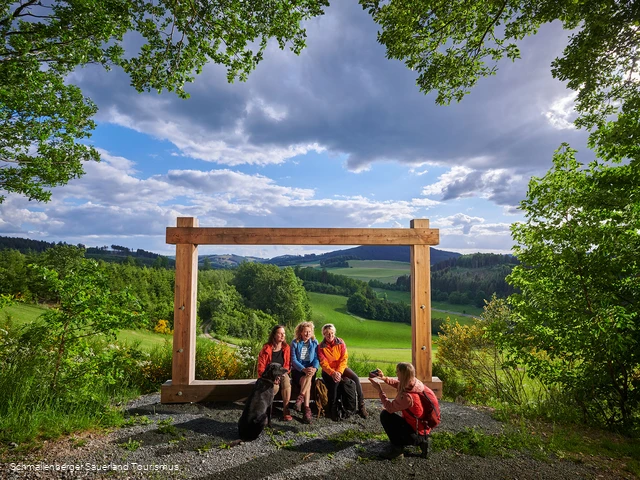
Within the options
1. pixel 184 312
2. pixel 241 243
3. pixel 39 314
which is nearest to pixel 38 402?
pixel 184 312

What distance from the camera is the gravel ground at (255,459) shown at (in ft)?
11.9

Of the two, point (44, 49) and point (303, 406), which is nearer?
point (303, 406)

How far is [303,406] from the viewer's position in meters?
5.31

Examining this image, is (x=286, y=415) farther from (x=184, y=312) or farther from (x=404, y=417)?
(x=184, y=312)

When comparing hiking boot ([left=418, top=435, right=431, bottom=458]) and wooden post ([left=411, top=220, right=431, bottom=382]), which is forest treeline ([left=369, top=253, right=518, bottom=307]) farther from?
hiking boot ([left=418, top=435, right=431, bottom=458])

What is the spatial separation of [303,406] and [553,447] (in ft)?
10.5

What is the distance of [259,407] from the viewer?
4508 millimetres

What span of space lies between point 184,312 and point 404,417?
3.89 metres

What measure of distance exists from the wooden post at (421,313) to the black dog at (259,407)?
268 centimetres

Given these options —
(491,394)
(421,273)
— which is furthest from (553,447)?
(491,394)

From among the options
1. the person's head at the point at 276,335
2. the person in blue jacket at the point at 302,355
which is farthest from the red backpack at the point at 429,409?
the person's head at the point at 276,335

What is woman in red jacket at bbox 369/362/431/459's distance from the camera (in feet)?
12.7

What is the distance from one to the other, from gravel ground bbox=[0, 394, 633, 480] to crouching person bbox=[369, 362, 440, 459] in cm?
18

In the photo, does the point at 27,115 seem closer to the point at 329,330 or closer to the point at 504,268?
the point at 329,330
